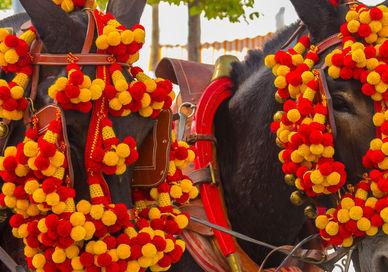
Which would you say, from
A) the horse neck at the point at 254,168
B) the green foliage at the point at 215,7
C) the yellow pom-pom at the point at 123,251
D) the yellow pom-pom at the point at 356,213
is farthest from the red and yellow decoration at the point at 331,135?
the green foliage at the point at 215,7

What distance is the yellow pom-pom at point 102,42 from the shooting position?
261cm

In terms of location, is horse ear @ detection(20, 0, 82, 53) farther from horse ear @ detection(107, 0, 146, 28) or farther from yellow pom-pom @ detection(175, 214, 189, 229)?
yellow pom-pom @ detection(175, 214, 189, 229)

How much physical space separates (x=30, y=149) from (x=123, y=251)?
17.2 inches

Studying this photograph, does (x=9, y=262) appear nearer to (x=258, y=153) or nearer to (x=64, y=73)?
(x=64, y=73)

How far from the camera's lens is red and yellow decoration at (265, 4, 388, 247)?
296 centimetres

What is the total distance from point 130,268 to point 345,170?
1.00 meters

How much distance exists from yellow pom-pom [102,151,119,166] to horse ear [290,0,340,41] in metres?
1.15

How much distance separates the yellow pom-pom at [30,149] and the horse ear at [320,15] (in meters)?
1.33

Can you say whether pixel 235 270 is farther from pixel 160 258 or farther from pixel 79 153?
pixel 79 153

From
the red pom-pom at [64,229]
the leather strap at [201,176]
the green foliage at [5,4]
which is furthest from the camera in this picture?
the green foliage at [5,4]

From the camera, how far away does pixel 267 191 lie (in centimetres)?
353

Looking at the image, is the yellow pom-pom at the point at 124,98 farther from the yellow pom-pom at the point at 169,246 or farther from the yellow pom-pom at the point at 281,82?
the yellow pom-pom at the point at 281,82

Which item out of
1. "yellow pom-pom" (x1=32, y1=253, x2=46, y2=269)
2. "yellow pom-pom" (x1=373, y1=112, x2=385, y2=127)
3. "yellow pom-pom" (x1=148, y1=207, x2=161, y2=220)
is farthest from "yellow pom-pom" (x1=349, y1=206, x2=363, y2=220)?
"yellow pom-pom" (x1=32, y1=253, x2=46, y2=269)

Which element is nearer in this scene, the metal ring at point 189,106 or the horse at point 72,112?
the horse at point 72,112
